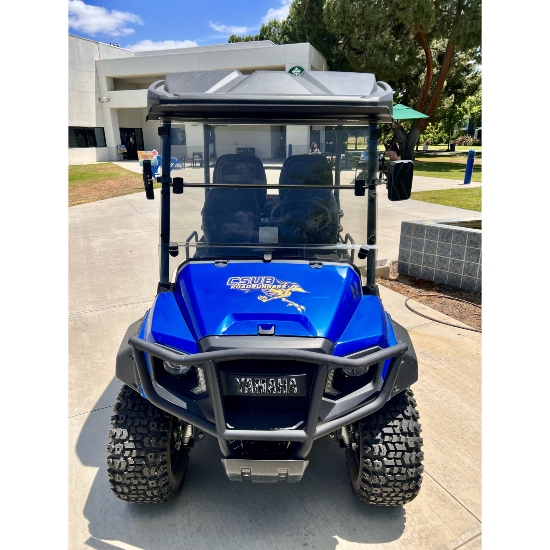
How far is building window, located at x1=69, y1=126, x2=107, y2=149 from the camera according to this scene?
81.6 ft

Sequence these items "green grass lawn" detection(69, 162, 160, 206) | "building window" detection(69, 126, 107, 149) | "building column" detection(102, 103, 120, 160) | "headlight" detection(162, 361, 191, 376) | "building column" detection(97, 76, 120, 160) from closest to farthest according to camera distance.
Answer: "headlight" detection(162, 361, 191, 376) → "green grass lawn" detection(69, 162, 160, 206) → "building window" detection(69, 126, 107, 149) → "building column" detection(97, 76, 120, 160) → "building column" detection(102, 103, 120, 160)

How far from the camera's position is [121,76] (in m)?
25.8

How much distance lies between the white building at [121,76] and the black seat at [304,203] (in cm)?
1922

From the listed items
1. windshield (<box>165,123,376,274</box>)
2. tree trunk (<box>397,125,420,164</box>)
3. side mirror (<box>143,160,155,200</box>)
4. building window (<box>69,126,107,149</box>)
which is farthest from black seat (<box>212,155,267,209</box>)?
building window (<box>69,126,107,149</box>)

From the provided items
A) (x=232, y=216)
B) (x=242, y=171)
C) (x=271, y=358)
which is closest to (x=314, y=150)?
(x=242, y=171)

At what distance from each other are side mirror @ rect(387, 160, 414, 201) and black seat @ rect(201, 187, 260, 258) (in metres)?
0.73

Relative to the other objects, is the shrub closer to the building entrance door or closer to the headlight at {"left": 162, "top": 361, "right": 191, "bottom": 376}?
the building entrance door

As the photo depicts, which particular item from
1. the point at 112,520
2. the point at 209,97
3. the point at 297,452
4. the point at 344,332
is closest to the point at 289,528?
the point at 297,452

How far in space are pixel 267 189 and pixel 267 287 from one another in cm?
58

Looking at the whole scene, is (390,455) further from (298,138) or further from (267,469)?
(298,138)

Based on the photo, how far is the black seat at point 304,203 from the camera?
2451mm

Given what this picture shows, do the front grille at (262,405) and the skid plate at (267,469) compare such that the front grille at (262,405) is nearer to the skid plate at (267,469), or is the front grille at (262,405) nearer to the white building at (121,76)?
the skid plate at (267,469)

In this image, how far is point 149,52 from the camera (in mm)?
29281

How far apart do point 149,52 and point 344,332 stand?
32.2 m
